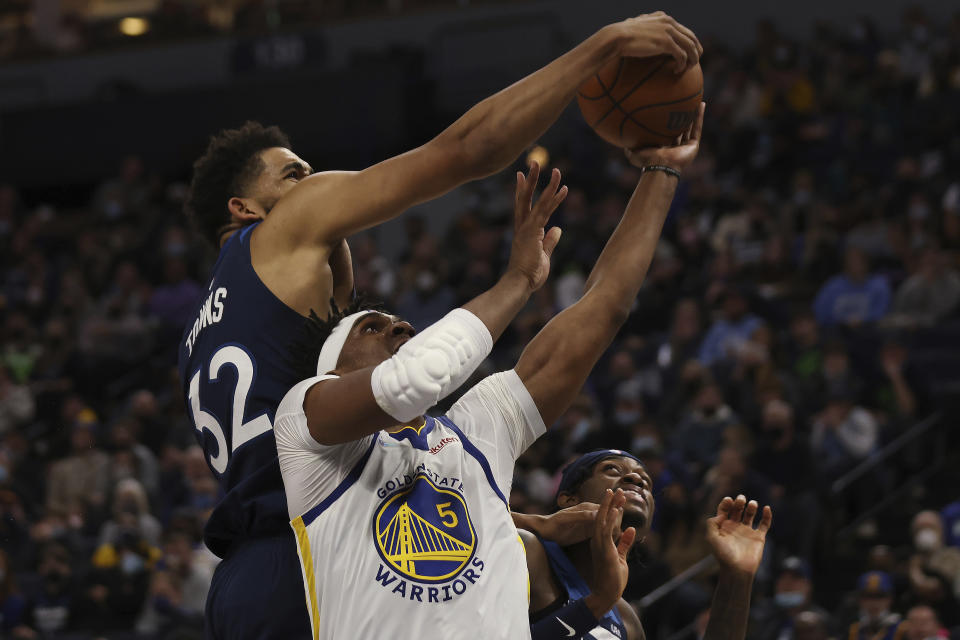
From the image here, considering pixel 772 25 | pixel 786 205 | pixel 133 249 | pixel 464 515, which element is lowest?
pixel 133 249

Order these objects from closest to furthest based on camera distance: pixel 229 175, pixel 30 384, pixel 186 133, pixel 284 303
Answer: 1. pixel 284 303
2. pixel 229 175
3. pixel 30 384
4. pixel 186 133

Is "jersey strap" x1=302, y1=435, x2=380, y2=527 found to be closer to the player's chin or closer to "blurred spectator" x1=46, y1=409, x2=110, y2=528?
the player's chin

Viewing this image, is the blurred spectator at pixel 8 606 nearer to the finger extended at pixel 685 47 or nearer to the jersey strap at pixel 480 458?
the jersey strap at pixel 480 458

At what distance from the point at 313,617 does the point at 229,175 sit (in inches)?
57.0

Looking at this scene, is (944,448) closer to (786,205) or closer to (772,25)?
(786,205)

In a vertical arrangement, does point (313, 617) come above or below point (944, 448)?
above

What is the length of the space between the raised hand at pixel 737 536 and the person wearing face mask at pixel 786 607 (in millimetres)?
4354

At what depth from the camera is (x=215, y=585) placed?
11.1ft

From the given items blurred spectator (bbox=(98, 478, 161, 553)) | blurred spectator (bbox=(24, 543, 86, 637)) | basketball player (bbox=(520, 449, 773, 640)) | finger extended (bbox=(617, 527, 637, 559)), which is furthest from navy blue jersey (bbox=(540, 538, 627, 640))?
blurred spectator (bbox=(98, 478, 161, 553))

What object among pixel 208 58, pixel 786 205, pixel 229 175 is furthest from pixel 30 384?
pixel 229 175

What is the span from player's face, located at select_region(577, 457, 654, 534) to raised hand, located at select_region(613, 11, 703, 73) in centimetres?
140

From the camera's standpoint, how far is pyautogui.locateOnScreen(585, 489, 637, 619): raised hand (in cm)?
333

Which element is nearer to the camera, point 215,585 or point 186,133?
point 215,585

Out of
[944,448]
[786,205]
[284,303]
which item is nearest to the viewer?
[284,303]
